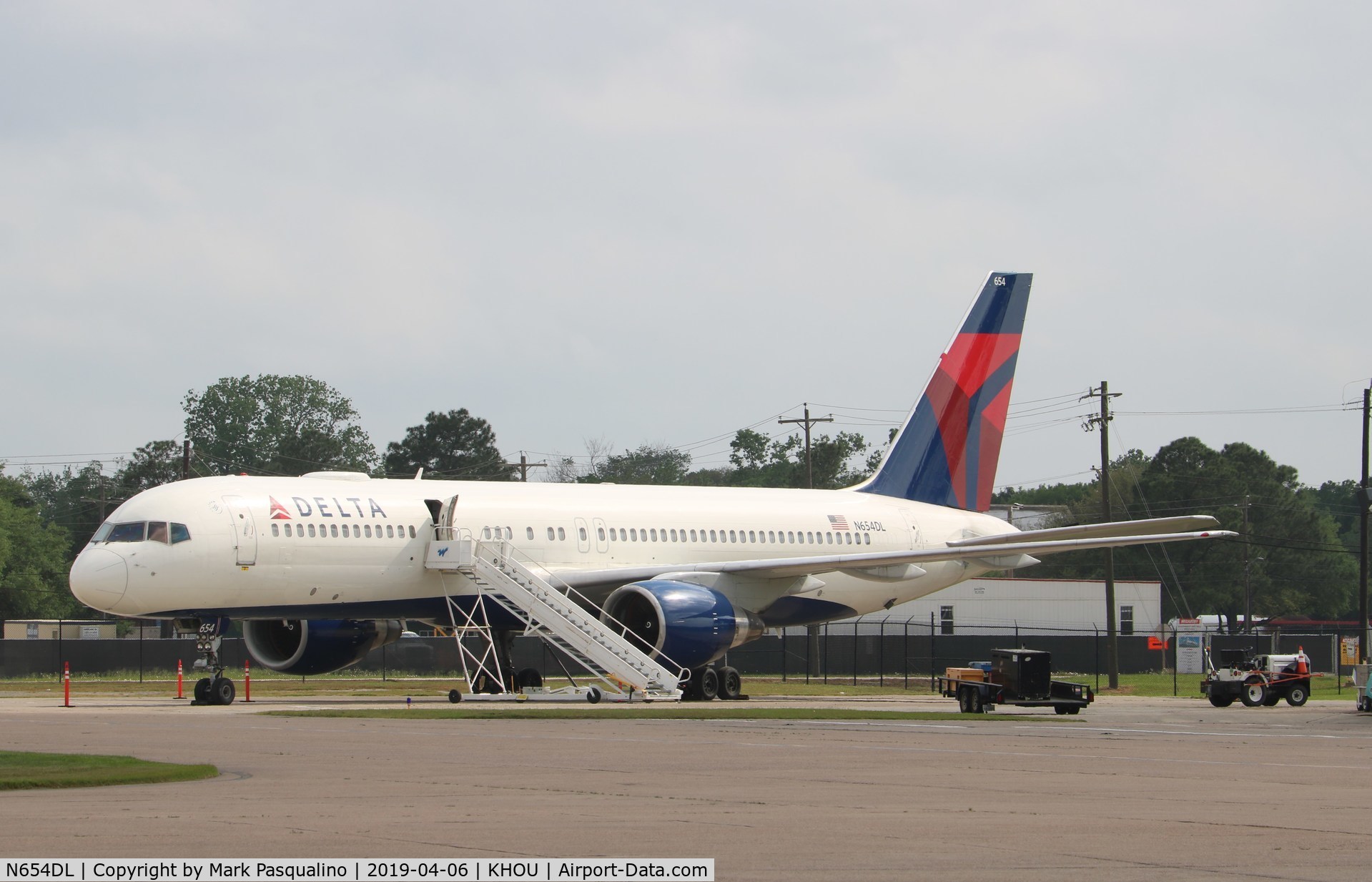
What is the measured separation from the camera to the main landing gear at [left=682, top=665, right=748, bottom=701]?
32.2 metres

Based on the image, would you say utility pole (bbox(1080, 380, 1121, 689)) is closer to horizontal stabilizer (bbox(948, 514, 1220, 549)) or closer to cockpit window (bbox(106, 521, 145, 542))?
horizontal stabilizer (bbox(948, 514, 1220, 549))

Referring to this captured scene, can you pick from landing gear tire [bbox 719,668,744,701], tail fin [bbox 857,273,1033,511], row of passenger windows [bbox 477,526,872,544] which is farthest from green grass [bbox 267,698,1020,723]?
tail fin [bbox 857,273,1033,511]

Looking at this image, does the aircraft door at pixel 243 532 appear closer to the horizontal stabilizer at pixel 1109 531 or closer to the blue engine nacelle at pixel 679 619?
the blue engine nacelle at pixel 679 619

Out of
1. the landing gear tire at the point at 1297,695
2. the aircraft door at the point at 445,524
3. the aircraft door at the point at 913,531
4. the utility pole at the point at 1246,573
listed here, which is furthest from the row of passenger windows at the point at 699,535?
the utility pole at the point at 1246,573

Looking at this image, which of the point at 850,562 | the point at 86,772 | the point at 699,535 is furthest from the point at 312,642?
the point at 86,772

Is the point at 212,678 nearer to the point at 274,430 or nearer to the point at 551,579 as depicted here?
the point at 551,579

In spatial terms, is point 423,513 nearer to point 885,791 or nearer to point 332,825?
point 885,791

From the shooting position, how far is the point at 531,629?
1204 inches

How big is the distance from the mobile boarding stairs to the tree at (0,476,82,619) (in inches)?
2206

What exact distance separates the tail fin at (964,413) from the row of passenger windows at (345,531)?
12.9 metres

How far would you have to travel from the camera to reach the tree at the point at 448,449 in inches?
4587

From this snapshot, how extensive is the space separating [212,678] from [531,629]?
562cm

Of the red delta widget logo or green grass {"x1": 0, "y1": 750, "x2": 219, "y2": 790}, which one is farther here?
the red delta widget logo

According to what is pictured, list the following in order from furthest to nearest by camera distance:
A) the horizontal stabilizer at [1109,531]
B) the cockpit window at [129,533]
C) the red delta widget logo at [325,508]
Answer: the horizontal stabilizer at [1109,531], the red delta widget logo at [325,508], the cockpit window at [129,533]
